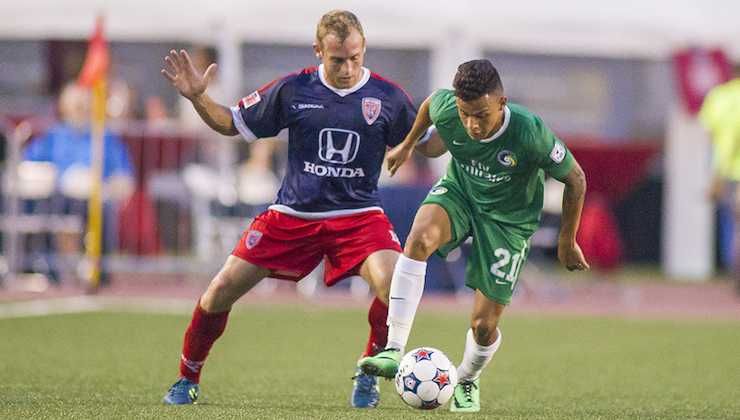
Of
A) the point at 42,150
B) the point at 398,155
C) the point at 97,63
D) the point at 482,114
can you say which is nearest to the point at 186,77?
the point at 398,155

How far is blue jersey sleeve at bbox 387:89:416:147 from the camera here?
761 cm

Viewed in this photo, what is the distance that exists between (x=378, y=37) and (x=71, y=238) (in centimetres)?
469

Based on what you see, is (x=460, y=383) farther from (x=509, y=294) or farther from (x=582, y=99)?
(x=582, y=99)

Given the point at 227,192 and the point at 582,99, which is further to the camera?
the point at 582,99

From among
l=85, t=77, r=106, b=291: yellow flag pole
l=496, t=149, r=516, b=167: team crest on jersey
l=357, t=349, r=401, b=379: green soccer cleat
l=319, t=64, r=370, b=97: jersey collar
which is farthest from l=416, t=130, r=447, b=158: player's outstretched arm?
l=85, t=77, r=106, b=291: yellow flag pole

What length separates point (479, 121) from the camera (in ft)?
22.7

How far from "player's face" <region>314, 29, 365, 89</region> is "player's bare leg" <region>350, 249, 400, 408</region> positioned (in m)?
0.86

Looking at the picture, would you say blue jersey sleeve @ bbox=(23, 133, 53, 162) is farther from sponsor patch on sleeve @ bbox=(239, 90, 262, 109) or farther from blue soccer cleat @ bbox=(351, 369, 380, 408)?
blue soccer cleat @ bbox=(351, 369, 380, 408)

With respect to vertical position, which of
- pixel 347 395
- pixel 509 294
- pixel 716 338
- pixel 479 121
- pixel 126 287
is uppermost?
pixel 479 121

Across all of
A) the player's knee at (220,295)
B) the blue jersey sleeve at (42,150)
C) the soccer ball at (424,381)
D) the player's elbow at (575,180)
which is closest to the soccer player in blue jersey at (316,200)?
the player's knee at (220,295)

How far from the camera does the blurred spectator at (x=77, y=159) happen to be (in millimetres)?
15578

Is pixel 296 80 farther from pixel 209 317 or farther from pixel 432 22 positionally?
pixel 432 22

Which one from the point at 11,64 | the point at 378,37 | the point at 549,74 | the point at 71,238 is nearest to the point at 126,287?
the point at 71,238

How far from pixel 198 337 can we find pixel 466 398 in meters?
1.34
